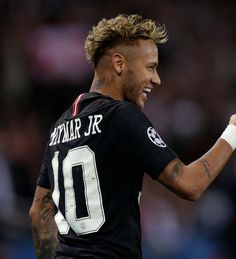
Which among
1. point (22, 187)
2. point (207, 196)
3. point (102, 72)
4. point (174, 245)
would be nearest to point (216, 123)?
point (207, 196)

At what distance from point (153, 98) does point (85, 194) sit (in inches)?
224

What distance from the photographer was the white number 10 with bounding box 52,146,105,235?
4.27 m

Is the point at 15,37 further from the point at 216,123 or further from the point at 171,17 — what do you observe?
the point at 216,123

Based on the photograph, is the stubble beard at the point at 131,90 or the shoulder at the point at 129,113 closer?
the shoulder at the point at 129,113

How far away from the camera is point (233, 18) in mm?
11414

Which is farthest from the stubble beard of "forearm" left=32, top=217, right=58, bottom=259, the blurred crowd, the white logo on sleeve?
the blurred crowd

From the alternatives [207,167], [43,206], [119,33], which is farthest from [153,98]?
[207,167]

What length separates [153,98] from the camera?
9.91 m

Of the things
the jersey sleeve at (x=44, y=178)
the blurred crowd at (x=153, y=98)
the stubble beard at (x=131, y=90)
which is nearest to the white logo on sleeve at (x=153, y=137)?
the stubble beard at (x=131, y=90)

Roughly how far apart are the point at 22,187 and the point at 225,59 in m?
3.55

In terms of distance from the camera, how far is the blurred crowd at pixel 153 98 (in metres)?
8.45

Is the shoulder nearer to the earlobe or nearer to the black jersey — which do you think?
the black jersey

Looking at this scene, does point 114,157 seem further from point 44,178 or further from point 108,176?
point 44,178

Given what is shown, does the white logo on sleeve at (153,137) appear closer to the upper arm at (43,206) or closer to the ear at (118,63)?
the ear at (118,63)
